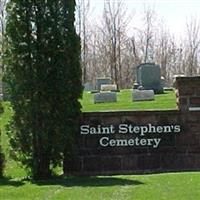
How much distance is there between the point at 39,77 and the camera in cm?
1123

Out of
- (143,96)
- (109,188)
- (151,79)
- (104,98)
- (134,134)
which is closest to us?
(109,188)

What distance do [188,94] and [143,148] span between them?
142 cm

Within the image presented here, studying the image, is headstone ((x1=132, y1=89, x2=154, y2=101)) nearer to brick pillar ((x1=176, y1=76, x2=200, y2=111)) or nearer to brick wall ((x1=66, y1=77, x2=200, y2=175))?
brick pillar ((x1=176, y1=76, x2=200, y2=111))

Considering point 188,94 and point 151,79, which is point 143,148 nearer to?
point 188,94

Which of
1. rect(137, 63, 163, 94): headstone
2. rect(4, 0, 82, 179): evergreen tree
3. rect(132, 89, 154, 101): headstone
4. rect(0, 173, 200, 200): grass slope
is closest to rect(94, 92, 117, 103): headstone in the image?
rect(132, 89, 154, 101): headstone

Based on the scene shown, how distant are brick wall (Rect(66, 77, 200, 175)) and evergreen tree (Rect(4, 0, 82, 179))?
106cm

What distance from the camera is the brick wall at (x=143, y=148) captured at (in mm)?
12383

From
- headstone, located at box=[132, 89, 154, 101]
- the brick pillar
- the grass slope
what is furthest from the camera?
headstone, located at box=[132, 89, 154, 101]

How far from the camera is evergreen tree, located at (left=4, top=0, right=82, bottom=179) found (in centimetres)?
1120

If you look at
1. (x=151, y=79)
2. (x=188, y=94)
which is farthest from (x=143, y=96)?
(x=188, y=94)

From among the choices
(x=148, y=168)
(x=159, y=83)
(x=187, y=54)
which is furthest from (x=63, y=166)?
(x=187, y=54)

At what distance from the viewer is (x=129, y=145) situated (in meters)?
12.5

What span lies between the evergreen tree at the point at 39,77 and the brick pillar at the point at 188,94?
243 centimetres

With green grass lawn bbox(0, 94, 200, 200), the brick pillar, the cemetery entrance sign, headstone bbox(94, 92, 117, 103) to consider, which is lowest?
green grass lawn bbox(0, 94, 200, 200)
